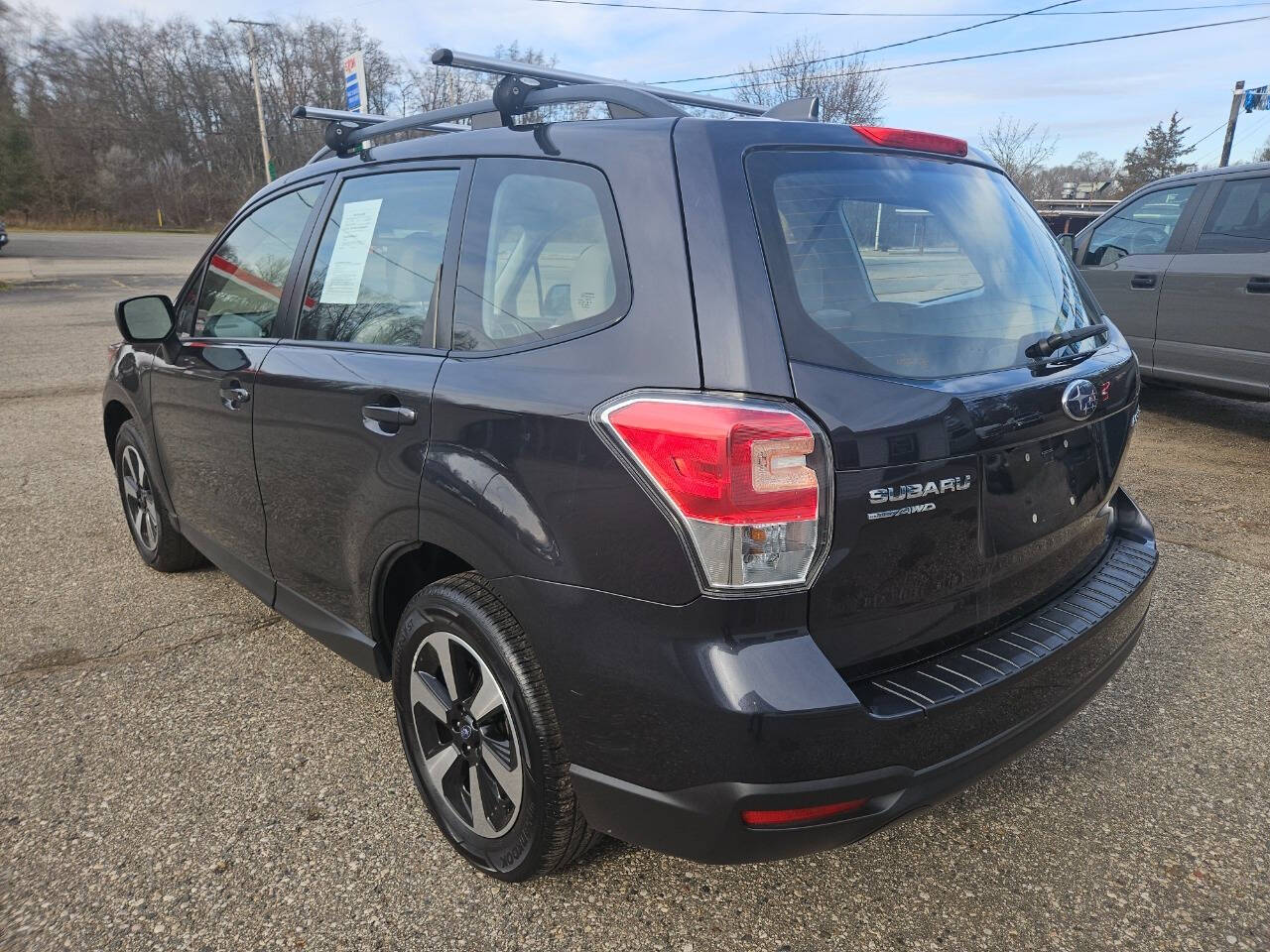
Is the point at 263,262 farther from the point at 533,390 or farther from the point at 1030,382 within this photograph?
the point at 1030,382

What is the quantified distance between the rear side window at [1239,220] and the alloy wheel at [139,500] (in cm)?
677

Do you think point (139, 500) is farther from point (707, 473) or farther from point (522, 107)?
point (707, 473)

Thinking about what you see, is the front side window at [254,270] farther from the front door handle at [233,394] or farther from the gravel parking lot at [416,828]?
the gravel parking lot at [416,828]

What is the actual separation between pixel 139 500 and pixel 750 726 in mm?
3630

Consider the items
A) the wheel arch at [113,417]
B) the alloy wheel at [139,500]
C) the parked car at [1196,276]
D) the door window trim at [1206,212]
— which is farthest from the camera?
the door window trim at [1206,212]

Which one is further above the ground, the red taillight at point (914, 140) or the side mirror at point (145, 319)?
the red taillight at point (914, 140)

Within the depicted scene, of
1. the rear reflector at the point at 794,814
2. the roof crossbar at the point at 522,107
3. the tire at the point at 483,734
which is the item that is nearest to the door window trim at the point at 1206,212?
the roof crossbar at the point at 522,107

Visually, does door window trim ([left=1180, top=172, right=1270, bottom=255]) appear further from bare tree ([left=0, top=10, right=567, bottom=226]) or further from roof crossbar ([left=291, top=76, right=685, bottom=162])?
bare tree ([left=0, top=10, right=567, bottom=226])

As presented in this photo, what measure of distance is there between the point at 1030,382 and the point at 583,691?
1.17 m

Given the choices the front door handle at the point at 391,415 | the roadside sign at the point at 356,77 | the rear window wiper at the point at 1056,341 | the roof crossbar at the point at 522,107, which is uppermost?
the roadside sign at the point at 356,77

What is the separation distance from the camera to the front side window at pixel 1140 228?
21.0 feet

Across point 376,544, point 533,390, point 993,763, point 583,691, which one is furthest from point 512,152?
point 993,763

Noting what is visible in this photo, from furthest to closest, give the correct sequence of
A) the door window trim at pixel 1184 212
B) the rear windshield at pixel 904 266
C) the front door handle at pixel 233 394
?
the door window trim at pixel 1184 212 → the front door handle at pixel 233 394 → the rear windshield at pixel 904 266

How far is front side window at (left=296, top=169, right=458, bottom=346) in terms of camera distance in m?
2.24
